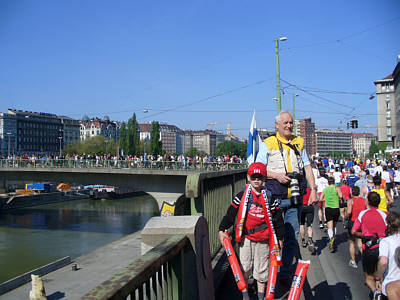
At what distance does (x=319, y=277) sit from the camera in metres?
5.75

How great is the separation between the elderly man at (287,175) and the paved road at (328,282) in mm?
468

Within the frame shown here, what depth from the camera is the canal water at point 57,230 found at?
33156 mm

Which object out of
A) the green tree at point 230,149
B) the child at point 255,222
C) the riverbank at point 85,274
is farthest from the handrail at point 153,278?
the green tree at point 230,149

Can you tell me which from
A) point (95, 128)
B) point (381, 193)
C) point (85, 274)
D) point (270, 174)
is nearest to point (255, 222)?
point (270, 174)

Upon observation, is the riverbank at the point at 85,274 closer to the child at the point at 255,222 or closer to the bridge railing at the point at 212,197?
the bridge railing at the point at 212,197

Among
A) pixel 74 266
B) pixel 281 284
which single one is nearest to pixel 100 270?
pixel 74 266

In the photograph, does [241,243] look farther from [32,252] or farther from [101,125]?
[101,125]

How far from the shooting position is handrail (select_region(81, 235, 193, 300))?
1.79 metres

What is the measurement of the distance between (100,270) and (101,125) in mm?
147790

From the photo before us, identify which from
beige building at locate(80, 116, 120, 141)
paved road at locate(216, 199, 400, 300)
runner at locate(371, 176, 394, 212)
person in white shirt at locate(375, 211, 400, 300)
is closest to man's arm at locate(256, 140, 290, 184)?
person in white shirt at locate(375, 211, 400, 300)

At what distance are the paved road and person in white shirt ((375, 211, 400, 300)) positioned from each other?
0.79 meters

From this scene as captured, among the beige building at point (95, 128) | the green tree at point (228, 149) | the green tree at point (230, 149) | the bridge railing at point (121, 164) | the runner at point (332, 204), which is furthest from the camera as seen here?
the green tree at point (228, 149)

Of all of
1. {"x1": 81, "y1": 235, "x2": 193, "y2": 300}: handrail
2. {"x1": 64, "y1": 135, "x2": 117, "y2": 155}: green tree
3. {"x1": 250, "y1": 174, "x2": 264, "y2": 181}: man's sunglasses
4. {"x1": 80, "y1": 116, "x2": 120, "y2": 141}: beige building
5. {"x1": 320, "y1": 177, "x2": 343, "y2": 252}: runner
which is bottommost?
{"x1": 320, "y1": 177, "x2": 343, "y2": 252}: runner

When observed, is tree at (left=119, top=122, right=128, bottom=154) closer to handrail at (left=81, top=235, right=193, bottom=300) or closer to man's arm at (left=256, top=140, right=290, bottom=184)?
man's arm at (left=256, top=140, right=290, bottom=184)
